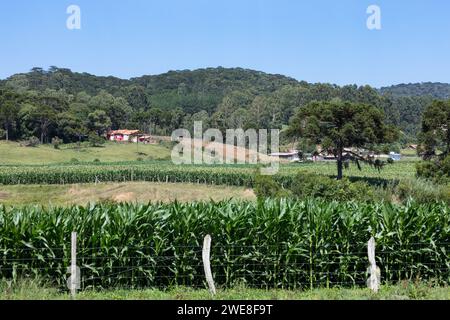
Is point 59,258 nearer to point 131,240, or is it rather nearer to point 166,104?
point 131,240

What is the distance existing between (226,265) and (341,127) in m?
40.4

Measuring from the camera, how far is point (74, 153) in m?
94.7

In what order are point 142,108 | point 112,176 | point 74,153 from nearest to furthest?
point 112,176 → point 74,153 → point 142,108

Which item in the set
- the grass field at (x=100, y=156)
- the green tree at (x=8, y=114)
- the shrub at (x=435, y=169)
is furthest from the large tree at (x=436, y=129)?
the green tree at (x=8, y=114)

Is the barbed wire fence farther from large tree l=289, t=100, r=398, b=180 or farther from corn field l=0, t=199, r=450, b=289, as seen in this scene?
large tree l=289, t=100, r=398, b=180

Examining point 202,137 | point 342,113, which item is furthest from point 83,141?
point 342,113

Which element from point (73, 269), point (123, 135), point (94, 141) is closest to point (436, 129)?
point (73, 269)

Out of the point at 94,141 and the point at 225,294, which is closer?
the point at 225,294

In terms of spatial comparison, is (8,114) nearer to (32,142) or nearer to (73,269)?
(32,142)

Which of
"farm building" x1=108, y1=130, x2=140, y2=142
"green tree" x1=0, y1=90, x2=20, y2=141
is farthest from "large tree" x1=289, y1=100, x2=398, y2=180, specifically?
"farm building" x1=108, y1=130, x2=140, y2=142

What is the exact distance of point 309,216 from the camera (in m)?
14.0

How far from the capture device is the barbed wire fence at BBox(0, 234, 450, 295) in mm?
12945
